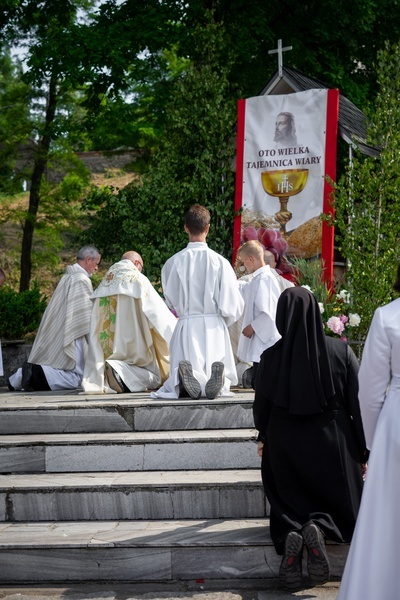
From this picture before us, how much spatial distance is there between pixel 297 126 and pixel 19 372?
18.9ft

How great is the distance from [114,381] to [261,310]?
6.01 feet

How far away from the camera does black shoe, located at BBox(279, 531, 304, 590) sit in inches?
211

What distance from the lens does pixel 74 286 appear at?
11.3 meters

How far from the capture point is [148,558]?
6.02 meters

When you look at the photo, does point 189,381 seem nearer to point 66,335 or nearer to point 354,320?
point 354,320

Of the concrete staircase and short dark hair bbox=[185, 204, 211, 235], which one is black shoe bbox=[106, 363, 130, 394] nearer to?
the concrete staircase

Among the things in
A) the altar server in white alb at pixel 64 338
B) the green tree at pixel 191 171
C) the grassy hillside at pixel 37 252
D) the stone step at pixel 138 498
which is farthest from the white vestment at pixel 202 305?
the grassy hillside at pixel 37 252

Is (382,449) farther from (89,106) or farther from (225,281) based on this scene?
(89,106)

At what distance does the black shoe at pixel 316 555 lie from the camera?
5.29 metres

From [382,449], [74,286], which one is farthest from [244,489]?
[74,286]

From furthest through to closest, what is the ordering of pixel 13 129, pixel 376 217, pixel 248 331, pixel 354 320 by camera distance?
pixel 13 129
pixel 376 217
pixel 354 320
pixel 248 331

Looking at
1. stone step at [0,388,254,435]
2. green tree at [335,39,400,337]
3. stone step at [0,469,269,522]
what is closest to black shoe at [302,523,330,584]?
stone step at [0,469,269,522]

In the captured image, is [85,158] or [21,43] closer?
[21,43]

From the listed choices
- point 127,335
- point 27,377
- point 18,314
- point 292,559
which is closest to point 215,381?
point 127,335
